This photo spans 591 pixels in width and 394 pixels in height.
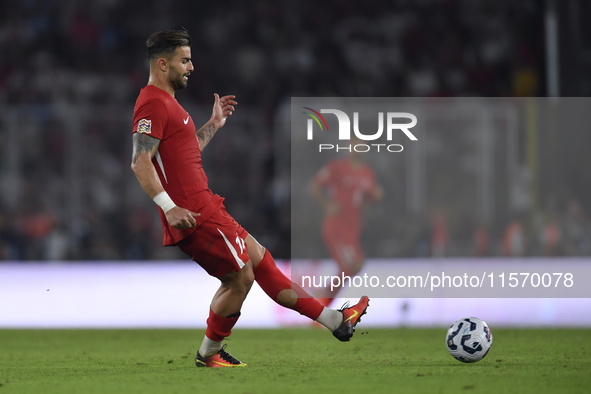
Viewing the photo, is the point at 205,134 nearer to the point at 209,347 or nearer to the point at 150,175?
the point at 150,175

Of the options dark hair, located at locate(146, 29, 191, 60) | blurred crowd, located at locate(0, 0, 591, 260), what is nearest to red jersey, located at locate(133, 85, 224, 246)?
dark hair, located at locate(146, 29, 191, 60)

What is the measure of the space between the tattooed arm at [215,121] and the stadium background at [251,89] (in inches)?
147

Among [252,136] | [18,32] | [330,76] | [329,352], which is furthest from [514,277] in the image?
[18,32]

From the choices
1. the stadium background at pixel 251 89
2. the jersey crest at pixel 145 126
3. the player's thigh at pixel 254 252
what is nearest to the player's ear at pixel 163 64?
the jersey crest at pixel 145 126

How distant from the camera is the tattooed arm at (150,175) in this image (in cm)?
451

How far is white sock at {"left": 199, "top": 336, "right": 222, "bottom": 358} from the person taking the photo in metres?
5.04

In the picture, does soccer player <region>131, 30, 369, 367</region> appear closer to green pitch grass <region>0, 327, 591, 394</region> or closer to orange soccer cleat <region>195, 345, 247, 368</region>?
orange soccer cleat <region>195, 345, 247, 368</region>

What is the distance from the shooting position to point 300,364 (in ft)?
17.4

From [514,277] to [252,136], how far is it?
464 centimetres

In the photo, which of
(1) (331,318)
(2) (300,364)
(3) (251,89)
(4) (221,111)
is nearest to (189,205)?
(4) (221,111)

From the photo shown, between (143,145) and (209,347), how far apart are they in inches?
52.5

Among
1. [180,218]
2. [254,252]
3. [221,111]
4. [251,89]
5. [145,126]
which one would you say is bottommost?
[254,252]

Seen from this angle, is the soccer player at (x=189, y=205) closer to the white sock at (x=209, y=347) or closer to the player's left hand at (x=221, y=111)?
the white sock at (x=209, y=347)

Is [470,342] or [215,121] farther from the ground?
[215,121]
